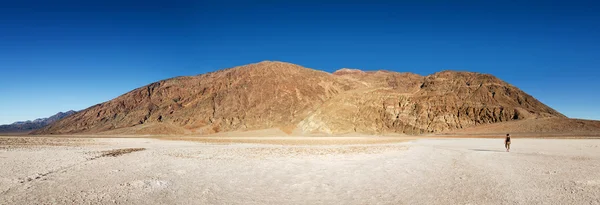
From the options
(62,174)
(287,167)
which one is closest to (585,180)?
(287,167)

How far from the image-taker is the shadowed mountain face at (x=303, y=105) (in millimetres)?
78875

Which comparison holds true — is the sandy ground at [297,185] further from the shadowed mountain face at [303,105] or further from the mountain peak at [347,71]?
the mountain peak at [347,71]

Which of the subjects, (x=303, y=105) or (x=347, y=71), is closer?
(x=303, y=105)

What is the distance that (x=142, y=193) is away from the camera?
8.63m

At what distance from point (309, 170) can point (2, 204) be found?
900 cm

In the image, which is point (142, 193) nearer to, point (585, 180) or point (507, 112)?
point (585, 180)

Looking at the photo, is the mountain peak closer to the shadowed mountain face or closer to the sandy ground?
the shadowed mountain face

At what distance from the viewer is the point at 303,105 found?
92375mm

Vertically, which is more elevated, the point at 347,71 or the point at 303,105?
the point at 347,71

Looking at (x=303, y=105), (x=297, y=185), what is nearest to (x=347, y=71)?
(x=303, y=105)

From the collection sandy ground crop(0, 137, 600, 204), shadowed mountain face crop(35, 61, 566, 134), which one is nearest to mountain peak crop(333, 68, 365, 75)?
shadowed mountain face crop(35, 61, 566, 134)

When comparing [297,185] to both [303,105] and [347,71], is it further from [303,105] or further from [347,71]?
[347,71]

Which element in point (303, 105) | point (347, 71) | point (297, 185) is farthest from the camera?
point (347, 71)

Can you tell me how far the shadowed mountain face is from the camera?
78.9 meters
